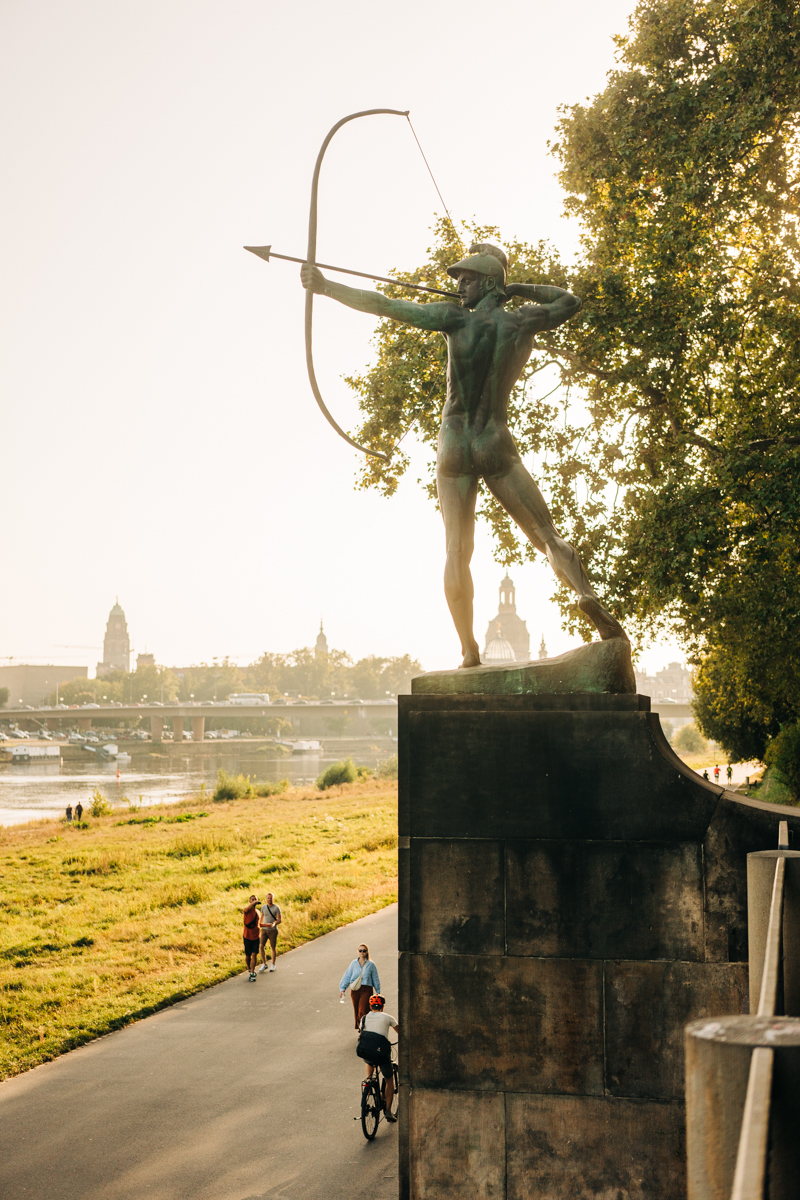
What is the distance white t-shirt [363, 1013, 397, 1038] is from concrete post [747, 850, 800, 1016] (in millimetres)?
6517

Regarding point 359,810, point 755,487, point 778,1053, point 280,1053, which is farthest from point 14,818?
point 778,1053

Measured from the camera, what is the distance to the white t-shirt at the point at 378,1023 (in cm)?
970

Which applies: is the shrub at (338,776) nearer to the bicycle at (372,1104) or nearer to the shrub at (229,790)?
the shrub at (229,790)

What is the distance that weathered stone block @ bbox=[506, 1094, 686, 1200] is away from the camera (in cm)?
511

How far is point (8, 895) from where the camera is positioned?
23625 mm

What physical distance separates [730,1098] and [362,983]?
34.5ft

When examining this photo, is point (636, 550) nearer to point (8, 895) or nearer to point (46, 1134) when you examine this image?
point (46, 1134)

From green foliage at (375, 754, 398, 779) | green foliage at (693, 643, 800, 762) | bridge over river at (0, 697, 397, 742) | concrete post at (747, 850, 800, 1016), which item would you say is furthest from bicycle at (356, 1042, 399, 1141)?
bridge over river at (0, 697, 397, 742)


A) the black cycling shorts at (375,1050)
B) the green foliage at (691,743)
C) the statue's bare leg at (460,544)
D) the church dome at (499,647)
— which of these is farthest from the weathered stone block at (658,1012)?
the church dome at (499,647)

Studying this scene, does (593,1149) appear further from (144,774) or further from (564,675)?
(144,774)

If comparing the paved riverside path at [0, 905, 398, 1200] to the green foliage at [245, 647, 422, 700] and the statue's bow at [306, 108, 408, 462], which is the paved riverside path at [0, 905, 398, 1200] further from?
the green foliage at [245, 647, 422, 700]

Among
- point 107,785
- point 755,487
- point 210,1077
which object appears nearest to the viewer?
point 210,1077

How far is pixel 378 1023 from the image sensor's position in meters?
9.76

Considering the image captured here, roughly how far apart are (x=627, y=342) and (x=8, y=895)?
1962 cm
